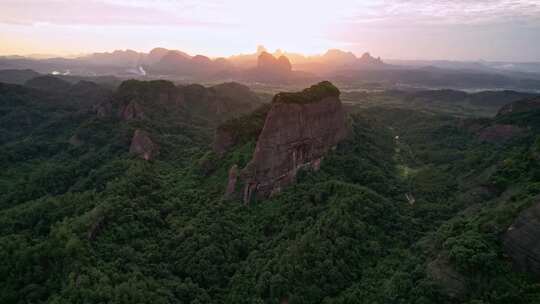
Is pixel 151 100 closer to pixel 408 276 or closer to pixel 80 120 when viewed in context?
pixel 80 120

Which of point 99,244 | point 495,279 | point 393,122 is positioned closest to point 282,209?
point 99,244

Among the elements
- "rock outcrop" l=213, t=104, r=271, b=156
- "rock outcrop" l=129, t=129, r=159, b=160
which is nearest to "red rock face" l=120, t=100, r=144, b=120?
"rock outcrop" l=129, t=129, r=159, b=160

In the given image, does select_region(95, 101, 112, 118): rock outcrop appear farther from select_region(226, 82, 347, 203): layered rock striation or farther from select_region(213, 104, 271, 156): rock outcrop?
select_region(226, 82, 347, 203): layered rock striation

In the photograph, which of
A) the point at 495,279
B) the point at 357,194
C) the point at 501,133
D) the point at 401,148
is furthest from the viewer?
the point at 401,148

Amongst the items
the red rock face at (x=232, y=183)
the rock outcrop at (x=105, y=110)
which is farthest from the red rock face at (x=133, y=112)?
the red rock face at (x=232, y=183)

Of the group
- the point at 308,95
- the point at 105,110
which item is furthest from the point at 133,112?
the point at 308,95

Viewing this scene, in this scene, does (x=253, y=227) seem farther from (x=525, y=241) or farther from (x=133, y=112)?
(x=133, y=112)
